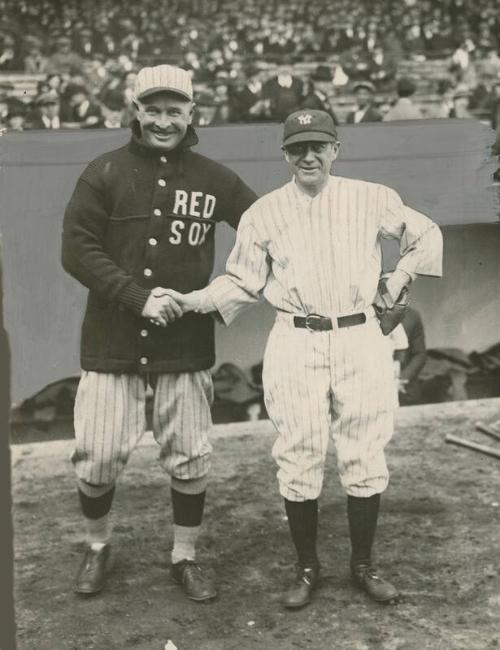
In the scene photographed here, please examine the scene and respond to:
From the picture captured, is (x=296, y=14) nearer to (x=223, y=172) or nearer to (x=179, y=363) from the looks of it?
(x=223, y=172)

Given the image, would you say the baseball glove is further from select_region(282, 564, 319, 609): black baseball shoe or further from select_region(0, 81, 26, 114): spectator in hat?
select_region(0, 81, 26, 114): spectator in hat

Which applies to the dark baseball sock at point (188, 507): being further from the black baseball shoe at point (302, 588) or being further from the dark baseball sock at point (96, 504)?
the black baseball shoe at point (302, 588)

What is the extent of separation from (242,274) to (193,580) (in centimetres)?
97

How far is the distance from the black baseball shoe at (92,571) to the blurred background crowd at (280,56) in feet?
A: 6.37

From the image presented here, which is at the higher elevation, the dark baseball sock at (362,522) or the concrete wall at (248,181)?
the concrete wall at (248,181)

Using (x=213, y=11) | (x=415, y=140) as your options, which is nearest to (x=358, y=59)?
(x=213, y=11)

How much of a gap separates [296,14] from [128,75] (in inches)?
58.7

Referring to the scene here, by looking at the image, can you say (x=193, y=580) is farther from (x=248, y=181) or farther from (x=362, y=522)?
(x=248, y=181)

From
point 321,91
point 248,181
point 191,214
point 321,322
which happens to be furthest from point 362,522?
point 321,91

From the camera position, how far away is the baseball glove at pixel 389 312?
2.59 metres

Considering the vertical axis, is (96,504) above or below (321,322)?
below

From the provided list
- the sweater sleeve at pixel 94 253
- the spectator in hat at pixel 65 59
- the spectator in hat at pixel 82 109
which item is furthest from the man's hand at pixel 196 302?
the spectator in hat at pixel 65 59

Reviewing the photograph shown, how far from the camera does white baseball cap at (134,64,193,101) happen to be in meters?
2.43

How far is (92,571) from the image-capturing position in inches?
107
